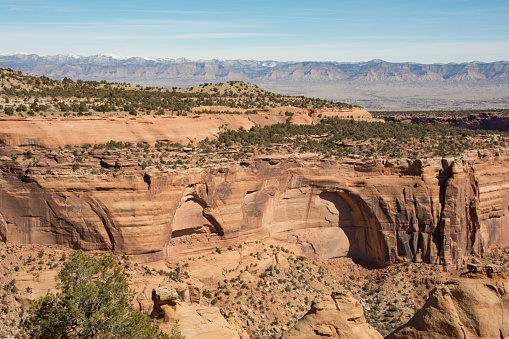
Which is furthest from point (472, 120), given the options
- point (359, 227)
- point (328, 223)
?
point (328, 223)

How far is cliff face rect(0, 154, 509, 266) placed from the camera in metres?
27.4

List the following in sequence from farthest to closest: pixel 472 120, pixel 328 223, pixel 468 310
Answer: pixel 472 120 < pixel 328 223 < pixel 468 310

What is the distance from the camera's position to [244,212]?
106ft

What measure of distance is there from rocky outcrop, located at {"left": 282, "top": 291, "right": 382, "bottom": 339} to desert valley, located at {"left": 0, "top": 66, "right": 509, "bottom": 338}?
0.06 metres

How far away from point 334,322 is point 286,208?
15210 mm

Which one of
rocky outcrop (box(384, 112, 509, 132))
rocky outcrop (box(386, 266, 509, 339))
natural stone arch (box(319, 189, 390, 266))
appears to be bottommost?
natural stone arch (box(319, 189, 390, 266))

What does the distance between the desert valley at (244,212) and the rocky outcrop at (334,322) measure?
0.18 feet

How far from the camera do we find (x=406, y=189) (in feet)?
114

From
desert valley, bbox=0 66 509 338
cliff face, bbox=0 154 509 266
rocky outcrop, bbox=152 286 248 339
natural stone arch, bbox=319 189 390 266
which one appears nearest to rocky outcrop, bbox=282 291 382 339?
desert valley, bbox=0 66 509 338

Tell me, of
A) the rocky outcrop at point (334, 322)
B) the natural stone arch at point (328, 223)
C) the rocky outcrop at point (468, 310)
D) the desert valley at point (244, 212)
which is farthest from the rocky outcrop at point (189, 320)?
the natural stone arch at point (328, 223)

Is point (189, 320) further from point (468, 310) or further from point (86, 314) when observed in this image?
point (468, 310)

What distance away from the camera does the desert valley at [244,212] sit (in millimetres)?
25484

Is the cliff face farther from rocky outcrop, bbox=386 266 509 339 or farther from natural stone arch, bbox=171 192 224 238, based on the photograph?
rocky outcrop, bbox=386 266 509 339

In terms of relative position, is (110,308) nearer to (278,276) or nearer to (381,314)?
(278,276)
